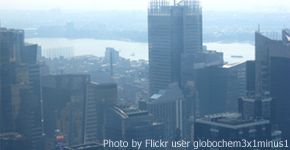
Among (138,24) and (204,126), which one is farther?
(138,24)

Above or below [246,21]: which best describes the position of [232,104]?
below

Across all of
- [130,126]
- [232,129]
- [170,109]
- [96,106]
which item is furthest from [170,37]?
[232,129]

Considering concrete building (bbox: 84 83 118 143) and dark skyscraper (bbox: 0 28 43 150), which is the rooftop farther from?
dark skyscraper (bbox: 0 28 43 150)

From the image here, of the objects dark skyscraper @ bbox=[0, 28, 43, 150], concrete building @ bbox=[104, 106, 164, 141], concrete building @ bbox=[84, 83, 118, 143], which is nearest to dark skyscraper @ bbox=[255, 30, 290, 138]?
concrete building @ bbox=[104, 106, 164, 141]

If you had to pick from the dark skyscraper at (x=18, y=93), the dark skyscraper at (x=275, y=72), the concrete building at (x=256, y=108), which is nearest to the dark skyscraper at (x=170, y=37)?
the dark skyscraper at (x=275, y=72)

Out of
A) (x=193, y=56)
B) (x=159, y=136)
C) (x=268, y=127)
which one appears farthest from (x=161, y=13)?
(x=268, y=127)

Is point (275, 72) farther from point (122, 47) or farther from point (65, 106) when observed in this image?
point (122, 47)

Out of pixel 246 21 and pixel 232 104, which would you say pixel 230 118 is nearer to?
pixel 232 104

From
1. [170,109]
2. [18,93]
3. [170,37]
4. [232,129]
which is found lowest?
[170,109]
